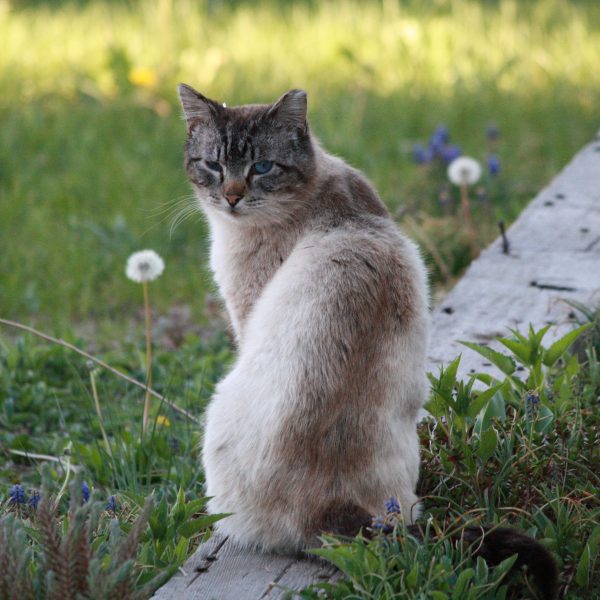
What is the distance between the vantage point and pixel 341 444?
2531 millimetres

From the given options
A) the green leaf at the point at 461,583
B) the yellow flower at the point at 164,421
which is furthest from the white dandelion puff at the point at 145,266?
the green leaf at the point at 461,583

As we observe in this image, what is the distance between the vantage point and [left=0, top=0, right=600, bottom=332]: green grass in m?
5.40

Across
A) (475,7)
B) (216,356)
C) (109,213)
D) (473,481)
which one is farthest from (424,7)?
(473,481)

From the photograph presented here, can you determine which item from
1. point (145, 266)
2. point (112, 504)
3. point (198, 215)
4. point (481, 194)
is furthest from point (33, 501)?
point (198, 215)

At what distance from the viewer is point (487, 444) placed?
276 centimetres

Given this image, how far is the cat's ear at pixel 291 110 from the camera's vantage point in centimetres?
316

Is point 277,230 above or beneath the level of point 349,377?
above

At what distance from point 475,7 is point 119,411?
6143 millimetres

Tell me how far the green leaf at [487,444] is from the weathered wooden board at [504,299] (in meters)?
0.55

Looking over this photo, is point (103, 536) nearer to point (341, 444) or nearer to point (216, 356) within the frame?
point (341, 444)

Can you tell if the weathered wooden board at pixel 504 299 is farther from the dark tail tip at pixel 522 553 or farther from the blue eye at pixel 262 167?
the blue eye at pixel 262 167

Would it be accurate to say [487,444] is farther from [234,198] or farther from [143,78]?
[143,78]

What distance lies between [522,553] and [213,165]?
1.53 meters

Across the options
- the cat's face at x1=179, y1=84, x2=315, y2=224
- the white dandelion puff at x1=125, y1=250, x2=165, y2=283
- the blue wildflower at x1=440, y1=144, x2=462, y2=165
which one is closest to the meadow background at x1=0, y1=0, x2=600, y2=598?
the blue wildflower at x1=440, y1=144, x2=462, y2=165
